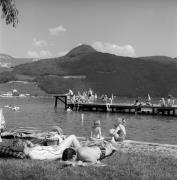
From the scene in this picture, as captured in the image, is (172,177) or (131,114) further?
(131,114)

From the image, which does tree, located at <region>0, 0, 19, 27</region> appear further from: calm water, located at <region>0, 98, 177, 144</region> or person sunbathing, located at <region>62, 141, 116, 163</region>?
calm water, located at <region>0, 98, 177, 144</region>

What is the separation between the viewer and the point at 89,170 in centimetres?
872

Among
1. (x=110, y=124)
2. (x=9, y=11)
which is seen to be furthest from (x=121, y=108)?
(x=9, y=11)

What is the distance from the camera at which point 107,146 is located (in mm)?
10891

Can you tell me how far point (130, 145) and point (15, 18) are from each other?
5.81 metres

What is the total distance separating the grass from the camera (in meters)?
8.20

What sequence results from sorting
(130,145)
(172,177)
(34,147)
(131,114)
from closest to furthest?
1. (172,177)
2. (34,147)
3. (130,145)
4. (131,114)

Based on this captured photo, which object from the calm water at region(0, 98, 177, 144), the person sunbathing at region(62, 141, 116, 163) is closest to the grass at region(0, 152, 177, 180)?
the person sunbathing at region(62, 141, 116, 163)

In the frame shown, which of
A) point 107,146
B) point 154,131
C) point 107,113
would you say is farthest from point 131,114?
point 107,146

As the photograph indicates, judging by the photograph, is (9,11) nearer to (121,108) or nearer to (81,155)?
(81,155)

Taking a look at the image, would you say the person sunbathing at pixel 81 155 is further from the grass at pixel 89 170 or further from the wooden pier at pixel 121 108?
the wooden pier at pixel 121 108

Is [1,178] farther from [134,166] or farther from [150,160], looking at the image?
[150,160]

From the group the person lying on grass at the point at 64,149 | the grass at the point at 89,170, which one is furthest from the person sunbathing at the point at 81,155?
the grass at the point at 89,170

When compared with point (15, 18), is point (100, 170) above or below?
below
